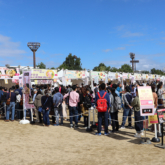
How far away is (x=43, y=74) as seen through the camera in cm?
1320

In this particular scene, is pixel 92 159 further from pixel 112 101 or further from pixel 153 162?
pixel 112 101

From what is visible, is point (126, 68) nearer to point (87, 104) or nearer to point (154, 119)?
point (87, 104)

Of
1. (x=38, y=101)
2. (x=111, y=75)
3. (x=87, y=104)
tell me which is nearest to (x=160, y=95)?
(x=87, y=104)

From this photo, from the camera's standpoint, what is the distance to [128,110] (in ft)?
23.2

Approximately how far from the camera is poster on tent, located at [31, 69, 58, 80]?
12.8 meters

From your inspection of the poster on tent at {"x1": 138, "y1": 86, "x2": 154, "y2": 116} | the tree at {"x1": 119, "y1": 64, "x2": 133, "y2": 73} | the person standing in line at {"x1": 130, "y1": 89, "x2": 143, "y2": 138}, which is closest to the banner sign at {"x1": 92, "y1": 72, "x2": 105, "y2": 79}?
the person standing in line at {"x1": 130, "y1": 89, "x2": 143, "y2": 138}

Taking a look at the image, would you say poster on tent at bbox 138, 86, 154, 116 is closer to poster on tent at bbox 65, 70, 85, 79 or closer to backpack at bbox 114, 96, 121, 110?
backpack at bbox 114, 96, 121, 110

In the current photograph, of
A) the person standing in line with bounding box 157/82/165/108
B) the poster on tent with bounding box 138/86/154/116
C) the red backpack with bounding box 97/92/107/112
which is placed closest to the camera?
the poster on tent with bounding box 138/86/154/116

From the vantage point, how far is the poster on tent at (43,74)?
12.8 m

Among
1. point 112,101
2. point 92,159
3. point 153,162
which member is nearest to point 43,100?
point 112,101

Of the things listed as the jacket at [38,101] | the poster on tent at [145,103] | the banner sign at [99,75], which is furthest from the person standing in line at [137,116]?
the banner sign at [99,75]

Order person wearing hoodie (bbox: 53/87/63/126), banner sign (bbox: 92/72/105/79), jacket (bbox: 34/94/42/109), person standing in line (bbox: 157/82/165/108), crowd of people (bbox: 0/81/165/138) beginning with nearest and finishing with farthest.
A: crowd of people (bbox: 0/81/165/138), person standing in line (bbox: 157/82/165/108), person wearing hoodie (bbox: 53/87/63/126), jacket (bbox: 34/94/42/109), banner sign (bbox: 92/72/105/79)

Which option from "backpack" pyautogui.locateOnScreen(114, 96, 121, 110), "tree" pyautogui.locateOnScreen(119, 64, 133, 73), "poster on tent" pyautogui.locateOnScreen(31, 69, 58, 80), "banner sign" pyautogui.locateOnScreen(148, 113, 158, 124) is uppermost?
"tree" pyautogui.locateOnScreen(119, 64, 133, 73)

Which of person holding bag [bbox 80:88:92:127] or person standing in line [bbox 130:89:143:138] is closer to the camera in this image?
person standing in line [bbox 130:89:143:138]
